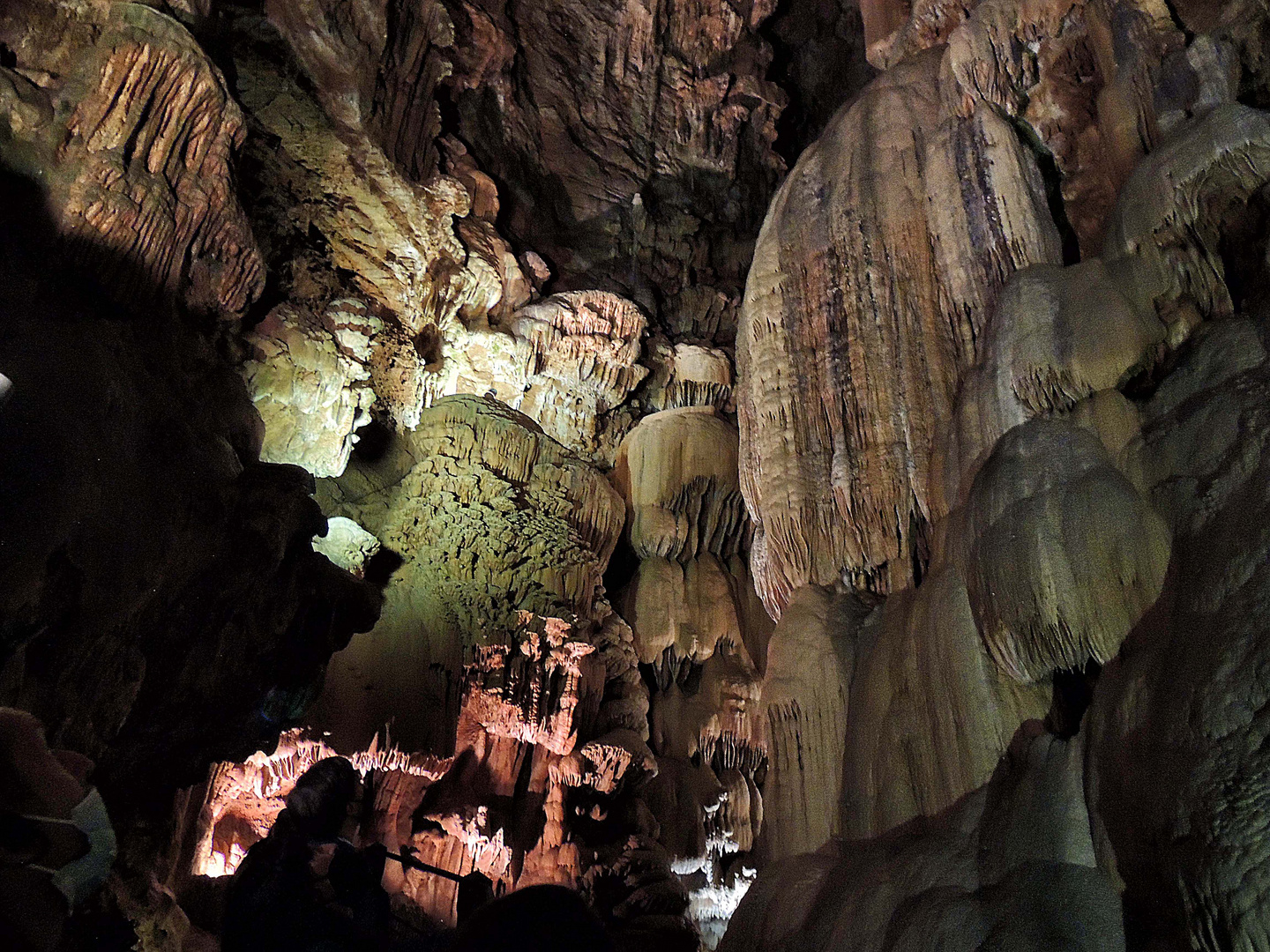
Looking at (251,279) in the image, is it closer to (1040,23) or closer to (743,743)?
(1040,23)

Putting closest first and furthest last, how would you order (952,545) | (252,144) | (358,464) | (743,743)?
(952,545), (252,144), (358,464), (743,743)

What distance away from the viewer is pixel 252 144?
6.42 meters

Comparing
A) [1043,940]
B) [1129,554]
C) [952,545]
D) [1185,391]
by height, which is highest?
[1185,391]

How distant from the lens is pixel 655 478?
33.3ft

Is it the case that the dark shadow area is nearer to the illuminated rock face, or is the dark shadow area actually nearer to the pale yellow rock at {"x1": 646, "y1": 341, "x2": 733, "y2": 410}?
the pale yellow rock at {"x1": 646, "y1": 341, "x2": 733, "y2": 410}

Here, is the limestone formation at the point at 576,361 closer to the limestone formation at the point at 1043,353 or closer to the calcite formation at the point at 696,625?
the calcite formation at the point at 696,625

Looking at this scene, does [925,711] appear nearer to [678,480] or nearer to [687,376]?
[678,480]

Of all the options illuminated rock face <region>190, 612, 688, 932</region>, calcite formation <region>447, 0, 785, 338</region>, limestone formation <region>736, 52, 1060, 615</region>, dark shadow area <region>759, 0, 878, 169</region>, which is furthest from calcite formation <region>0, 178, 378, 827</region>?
dark shadow area <region>759, 0, 878, 169</region>

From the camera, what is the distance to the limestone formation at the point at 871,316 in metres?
5.38

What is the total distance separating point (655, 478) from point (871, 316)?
464 cm

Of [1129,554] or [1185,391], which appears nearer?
[1129,554]

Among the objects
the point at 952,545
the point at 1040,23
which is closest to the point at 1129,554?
the point at 952,545

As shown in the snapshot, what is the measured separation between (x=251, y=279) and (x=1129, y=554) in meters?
4.82

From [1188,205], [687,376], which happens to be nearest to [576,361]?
[687,376]
